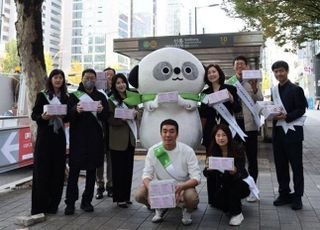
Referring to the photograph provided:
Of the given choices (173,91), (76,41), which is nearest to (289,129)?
(173,91)

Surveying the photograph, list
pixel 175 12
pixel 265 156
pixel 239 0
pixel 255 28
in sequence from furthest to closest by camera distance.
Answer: pixel 175 12 → pixel 255 28 → pixel 239 0 → pixel 265 156

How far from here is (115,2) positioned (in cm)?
10475

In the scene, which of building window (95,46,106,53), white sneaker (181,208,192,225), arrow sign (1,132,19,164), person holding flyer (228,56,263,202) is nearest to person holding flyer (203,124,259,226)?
white sneaker (181,208,192,225)

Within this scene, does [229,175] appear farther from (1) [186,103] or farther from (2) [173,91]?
(2) [173,91]

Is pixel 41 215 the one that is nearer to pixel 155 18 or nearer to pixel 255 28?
pixel 255 28

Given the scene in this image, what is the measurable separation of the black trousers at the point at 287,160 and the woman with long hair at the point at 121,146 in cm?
194

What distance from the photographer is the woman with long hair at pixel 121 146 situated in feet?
18.8

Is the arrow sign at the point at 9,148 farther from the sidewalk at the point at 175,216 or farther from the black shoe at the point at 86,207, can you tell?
the black shoe at the point at 86,207

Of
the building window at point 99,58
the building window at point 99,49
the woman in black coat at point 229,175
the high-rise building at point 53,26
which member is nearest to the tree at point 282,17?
the woman in black coat at point 229,175

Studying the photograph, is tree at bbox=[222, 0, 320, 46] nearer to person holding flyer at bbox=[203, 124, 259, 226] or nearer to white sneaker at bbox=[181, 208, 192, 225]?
person holding flyer at bbox=[203, 124, 259, 226]

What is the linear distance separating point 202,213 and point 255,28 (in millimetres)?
10957

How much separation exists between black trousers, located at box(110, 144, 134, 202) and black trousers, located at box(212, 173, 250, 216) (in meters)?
1.33

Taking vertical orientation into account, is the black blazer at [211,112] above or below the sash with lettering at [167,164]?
above

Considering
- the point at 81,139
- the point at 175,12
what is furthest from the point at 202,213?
the point at 175,12
